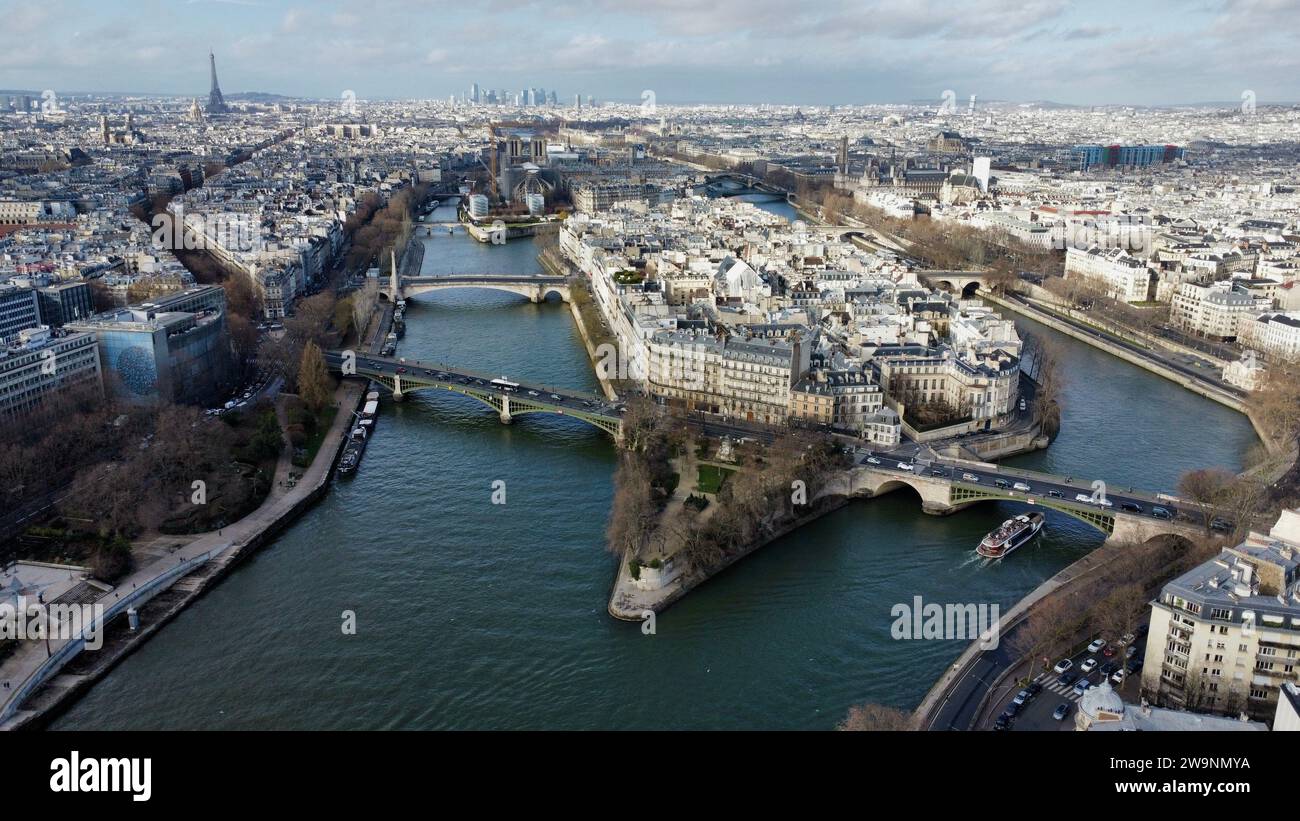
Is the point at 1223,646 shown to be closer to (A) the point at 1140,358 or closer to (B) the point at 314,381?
(B) the point at 314,381

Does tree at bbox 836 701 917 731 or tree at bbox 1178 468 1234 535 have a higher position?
tree at bbox 1178 468 1234 535

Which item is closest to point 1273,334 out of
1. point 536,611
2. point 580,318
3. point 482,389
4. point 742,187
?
point 580,318

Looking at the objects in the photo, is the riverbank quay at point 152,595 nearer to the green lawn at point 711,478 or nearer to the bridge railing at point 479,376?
the bridge railing at point 479,376

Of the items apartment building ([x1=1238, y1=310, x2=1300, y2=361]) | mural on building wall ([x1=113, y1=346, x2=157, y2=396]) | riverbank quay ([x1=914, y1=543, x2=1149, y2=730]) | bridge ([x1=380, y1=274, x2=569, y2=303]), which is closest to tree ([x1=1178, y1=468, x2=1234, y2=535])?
riverbank quay ([x1=914, y1=543, x2=1149, y2=730])

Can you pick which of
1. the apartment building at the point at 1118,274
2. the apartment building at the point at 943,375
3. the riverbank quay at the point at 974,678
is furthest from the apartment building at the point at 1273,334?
the riverbank quay at the point at 974,678

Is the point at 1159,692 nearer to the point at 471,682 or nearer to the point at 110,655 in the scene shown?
the point at 471,682

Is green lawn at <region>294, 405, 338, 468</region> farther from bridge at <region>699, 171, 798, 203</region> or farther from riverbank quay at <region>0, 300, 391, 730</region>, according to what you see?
bridge at <region>699, 171, 798, 203</region>

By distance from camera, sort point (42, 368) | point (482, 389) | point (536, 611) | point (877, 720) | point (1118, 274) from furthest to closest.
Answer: point (1118, 274) → point (482, 389) → point (42, 368) → point (536, 611) → point (877, 720)
